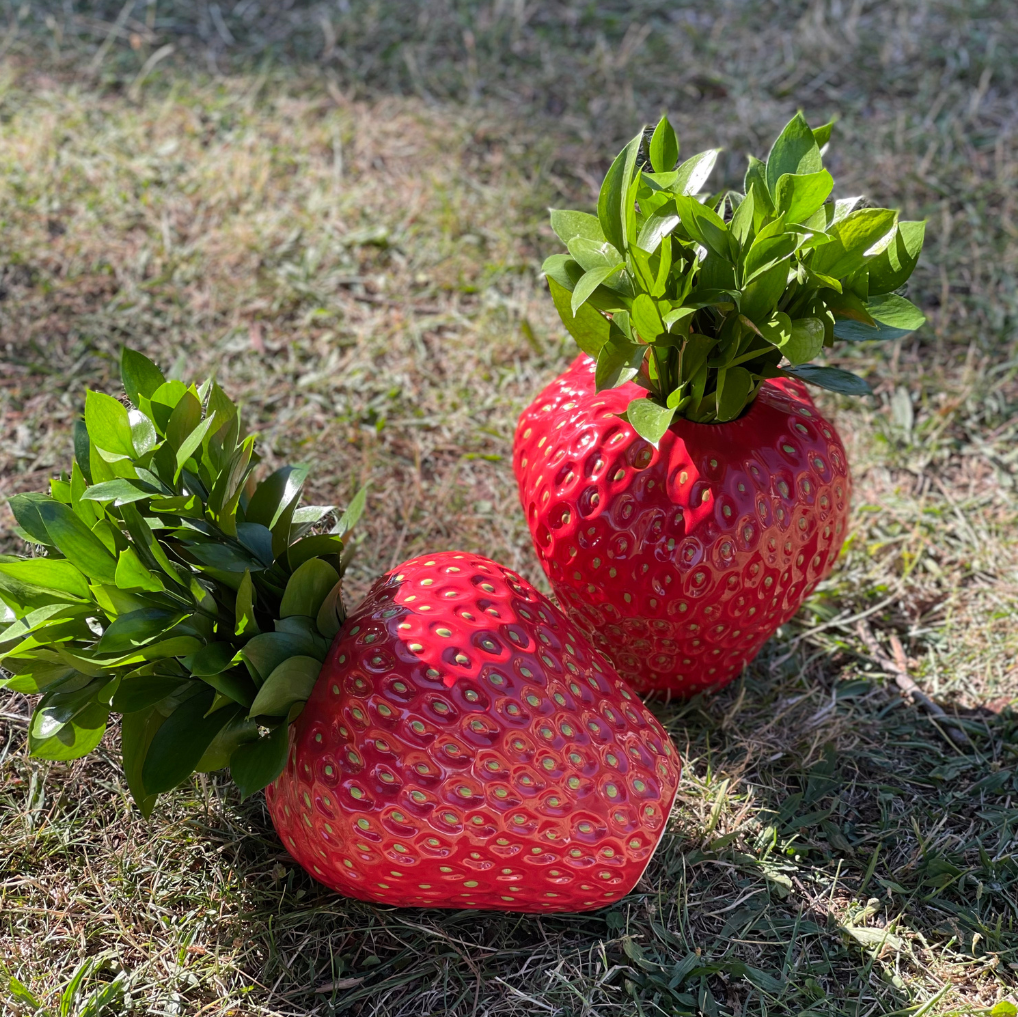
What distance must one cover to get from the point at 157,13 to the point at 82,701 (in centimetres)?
292

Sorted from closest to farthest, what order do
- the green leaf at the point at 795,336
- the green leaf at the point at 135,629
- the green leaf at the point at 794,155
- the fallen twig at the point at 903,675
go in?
the green leaf at the point at 135,629 → the green leaf at the point at 795,336 → the green leaf at the point at 794,155 → the fallen twig at the point at 903,675

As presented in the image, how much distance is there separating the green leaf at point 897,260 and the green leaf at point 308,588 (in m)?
0.81

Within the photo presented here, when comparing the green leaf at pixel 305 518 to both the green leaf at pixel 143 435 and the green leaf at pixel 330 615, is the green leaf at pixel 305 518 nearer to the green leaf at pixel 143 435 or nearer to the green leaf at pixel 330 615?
the green leaf at pixel 330 615

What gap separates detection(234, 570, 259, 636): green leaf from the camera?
4.19ft

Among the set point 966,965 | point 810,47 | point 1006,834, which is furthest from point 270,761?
point 810,47

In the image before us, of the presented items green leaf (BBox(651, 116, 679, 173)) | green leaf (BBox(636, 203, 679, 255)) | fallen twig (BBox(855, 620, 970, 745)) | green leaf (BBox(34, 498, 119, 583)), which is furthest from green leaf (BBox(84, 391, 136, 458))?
fallen twig (BBox(855, 620, 970, 745))

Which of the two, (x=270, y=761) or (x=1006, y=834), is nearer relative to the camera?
(x=270, y=761)

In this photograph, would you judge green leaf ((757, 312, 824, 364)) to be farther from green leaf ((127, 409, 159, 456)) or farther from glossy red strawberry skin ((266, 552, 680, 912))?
green leaf ((127, 409, 159, 456))

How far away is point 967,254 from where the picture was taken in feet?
9.11

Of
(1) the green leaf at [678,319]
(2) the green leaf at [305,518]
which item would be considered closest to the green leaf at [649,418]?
(1) the green leaf at [678,319]

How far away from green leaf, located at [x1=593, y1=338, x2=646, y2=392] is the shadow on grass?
644 millimetres

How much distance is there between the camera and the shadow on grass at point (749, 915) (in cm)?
150

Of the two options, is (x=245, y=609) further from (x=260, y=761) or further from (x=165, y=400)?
Answer: (x=165, y=400)

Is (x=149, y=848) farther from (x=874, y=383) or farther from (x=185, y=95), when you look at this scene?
(x=185, y=95)
